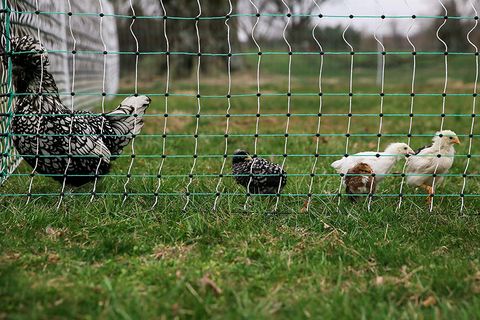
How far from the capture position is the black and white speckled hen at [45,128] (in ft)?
10.1

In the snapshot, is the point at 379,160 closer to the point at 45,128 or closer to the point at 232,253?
the point at 232,253

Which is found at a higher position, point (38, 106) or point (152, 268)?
point (38, 106)

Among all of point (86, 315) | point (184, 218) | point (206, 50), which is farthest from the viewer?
point (206, 50)

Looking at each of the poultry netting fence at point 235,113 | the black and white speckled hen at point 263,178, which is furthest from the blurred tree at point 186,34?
the black and white speckled hen at point 263,178

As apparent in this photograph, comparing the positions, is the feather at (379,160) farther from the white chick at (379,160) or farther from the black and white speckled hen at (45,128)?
the black and white speckled hen at (45,128)

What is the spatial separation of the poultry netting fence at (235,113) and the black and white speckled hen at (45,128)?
8 cm

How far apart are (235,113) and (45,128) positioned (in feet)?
17.5

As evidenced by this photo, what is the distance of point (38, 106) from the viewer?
316cm

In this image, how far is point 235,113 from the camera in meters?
8.23

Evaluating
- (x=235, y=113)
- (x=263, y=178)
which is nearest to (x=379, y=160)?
(x=263, y=178)

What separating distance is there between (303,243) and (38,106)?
7.15 feet

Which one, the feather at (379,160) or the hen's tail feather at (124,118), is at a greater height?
the hen's tail feather at (124,118)

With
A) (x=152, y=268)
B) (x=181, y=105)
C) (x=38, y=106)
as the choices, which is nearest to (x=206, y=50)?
Result: (x=181, y=105)

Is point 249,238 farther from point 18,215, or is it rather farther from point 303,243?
point 18,215
